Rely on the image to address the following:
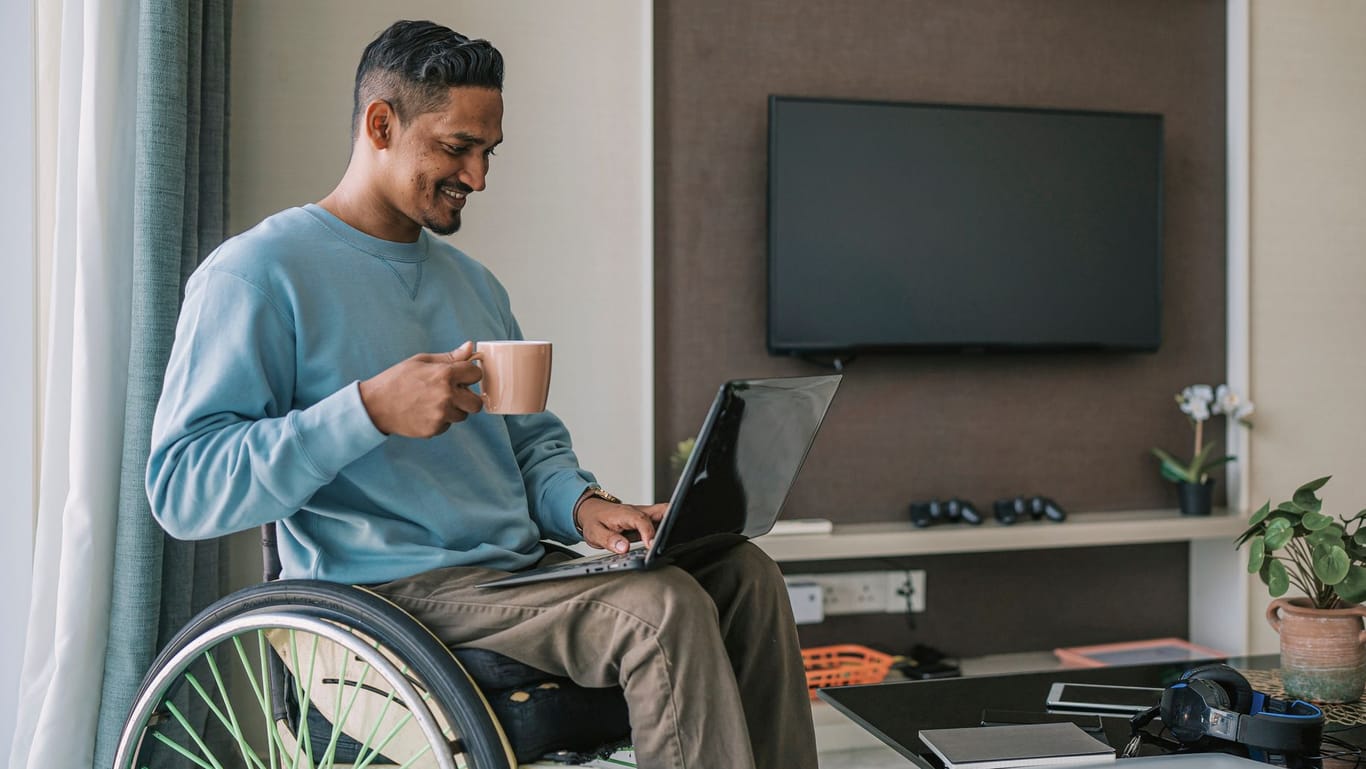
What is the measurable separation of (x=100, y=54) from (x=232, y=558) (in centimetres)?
114

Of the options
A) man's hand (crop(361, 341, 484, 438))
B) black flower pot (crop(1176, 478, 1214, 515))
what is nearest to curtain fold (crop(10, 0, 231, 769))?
man's hand (crop(361, 341, 484, 438))

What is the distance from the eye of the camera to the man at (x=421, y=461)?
1.19m

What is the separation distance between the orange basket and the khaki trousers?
4.65ft

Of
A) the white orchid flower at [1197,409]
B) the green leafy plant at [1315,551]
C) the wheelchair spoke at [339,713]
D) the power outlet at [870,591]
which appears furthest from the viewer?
the white orchid flower at [1197,409]

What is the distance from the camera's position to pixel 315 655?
125 centimetres

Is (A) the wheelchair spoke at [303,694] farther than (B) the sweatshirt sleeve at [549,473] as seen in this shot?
No

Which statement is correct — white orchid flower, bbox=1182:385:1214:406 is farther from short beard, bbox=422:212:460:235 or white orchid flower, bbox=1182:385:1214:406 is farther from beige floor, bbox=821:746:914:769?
short beard, bbox=422:212:460:235

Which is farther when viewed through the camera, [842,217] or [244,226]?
[842,217]

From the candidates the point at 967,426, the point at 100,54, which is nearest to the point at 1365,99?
the point at 967,426

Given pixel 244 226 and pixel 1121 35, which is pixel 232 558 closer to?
pixel 244 226

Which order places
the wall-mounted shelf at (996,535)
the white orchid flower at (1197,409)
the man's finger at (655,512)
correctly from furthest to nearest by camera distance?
the white orchid flower at (1197,409) → the wall-mounted shelf at (996,535) → the man's finger at (655,512)

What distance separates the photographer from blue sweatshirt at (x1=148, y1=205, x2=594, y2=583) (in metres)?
1.23

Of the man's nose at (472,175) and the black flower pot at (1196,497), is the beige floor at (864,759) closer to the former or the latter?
the black flower pot at (1196,497)

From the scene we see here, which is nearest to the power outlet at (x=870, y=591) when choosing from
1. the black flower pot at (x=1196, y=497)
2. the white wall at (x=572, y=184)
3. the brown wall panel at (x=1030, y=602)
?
the brown wall panel at (x=1030, y=602)
